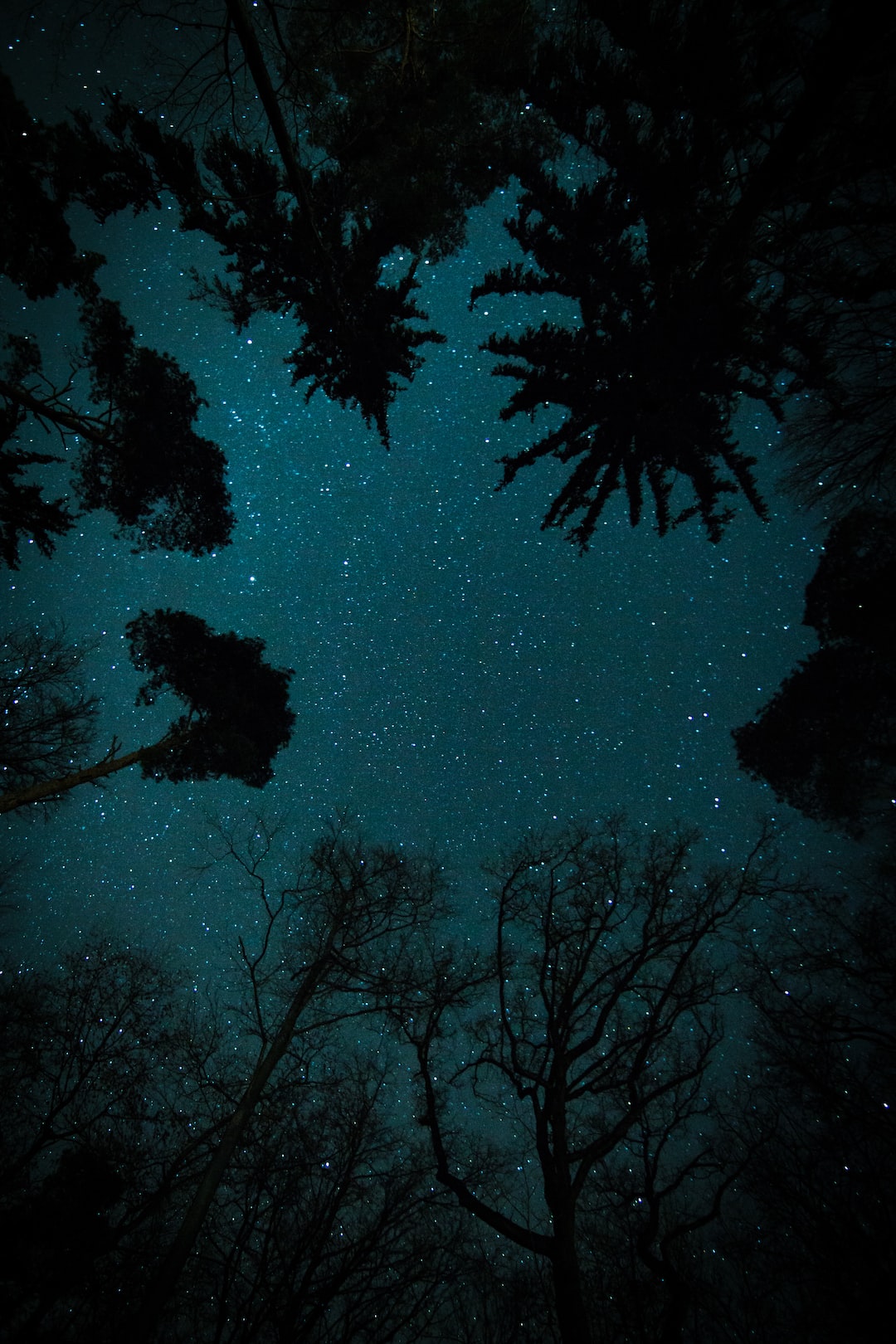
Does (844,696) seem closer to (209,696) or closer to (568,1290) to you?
(568,1290)

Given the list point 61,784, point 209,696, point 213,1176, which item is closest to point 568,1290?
point 213,1176

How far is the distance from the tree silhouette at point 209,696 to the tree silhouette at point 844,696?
11773 millimetres

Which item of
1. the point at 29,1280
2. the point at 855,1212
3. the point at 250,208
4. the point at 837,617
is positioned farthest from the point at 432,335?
the point at 29,1280

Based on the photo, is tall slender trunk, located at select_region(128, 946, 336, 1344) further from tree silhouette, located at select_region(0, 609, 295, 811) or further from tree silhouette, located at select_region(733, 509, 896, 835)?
tree silhouette, located at select_region(733, 509, 896, 835)

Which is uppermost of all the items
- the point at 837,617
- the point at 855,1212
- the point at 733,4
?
the point at 733,4

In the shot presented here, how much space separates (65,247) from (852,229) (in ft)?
30.4

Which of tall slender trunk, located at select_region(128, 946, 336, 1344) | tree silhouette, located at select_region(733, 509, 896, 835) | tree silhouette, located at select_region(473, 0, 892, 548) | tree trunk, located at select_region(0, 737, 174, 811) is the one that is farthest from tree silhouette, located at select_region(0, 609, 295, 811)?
tree silhouette, located at select_region(733, 509, 896, 835)

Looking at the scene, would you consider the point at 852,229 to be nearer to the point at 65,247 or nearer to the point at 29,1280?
the point at 65,247

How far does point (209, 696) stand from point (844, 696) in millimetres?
13322

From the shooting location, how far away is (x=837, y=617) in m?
8.80

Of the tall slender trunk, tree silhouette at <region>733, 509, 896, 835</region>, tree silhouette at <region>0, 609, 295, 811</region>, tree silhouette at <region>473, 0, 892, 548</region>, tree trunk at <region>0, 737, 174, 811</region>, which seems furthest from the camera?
tree silhouette at <region>0, 609, 295, 811</region>

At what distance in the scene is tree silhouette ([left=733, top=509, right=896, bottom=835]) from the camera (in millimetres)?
8219

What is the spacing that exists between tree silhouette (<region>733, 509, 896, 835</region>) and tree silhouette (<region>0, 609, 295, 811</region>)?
38.6ft

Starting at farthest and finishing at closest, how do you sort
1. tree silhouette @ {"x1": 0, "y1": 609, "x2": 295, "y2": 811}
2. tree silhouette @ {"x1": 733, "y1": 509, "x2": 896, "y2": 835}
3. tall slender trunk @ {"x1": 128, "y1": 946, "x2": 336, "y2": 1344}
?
tree silhouette @ {"x1": 0, "y1": 609, "x2": 295, "y2": 811} < tree silhouette @ {"x1": 733, "y1": 509, "x2": 896, "y2": 835} < tall slender trunk @ {"x1": 128, "y1": 946, "x2": 336, "y2": 1344}
